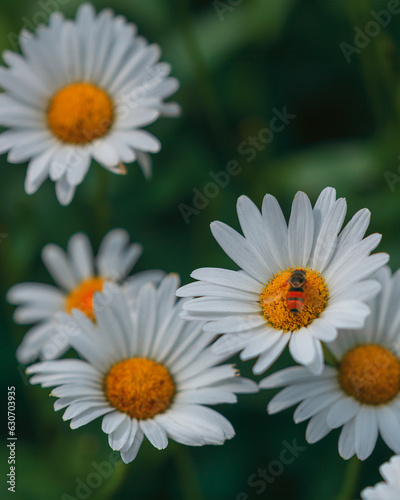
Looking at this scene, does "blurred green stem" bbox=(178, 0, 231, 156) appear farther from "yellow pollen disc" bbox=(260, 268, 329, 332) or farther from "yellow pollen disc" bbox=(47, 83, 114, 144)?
"yellow pollen disc" bbox=(260, 268, 329, 332)

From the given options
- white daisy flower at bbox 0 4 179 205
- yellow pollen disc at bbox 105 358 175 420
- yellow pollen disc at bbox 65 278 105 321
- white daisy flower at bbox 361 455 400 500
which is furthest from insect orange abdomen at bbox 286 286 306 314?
yellow pollen disc at bbox 65 278 105 321

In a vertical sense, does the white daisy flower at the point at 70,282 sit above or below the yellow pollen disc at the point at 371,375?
below

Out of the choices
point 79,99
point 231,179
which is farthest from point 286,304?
point 231,179

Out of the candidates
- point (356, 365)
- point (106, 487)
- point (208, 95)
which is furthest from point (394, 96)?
point (106, 487)

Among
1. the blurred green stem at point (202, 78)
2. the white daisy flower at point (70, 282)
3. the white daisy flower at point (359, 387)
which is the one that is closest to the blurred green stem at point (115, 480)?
the white daisy flower at point (359, 387)

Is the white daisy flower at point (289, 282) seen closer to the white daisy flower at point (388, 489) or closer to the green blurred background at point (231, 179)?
the white daisy flower at point (388, 489)

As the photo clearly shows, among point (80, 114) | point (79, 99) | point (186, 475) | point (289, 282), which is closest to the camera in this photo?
point (289, 282)

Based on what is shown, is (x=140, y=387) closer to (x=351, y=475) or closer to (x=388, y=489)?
(x=351, y=475)
